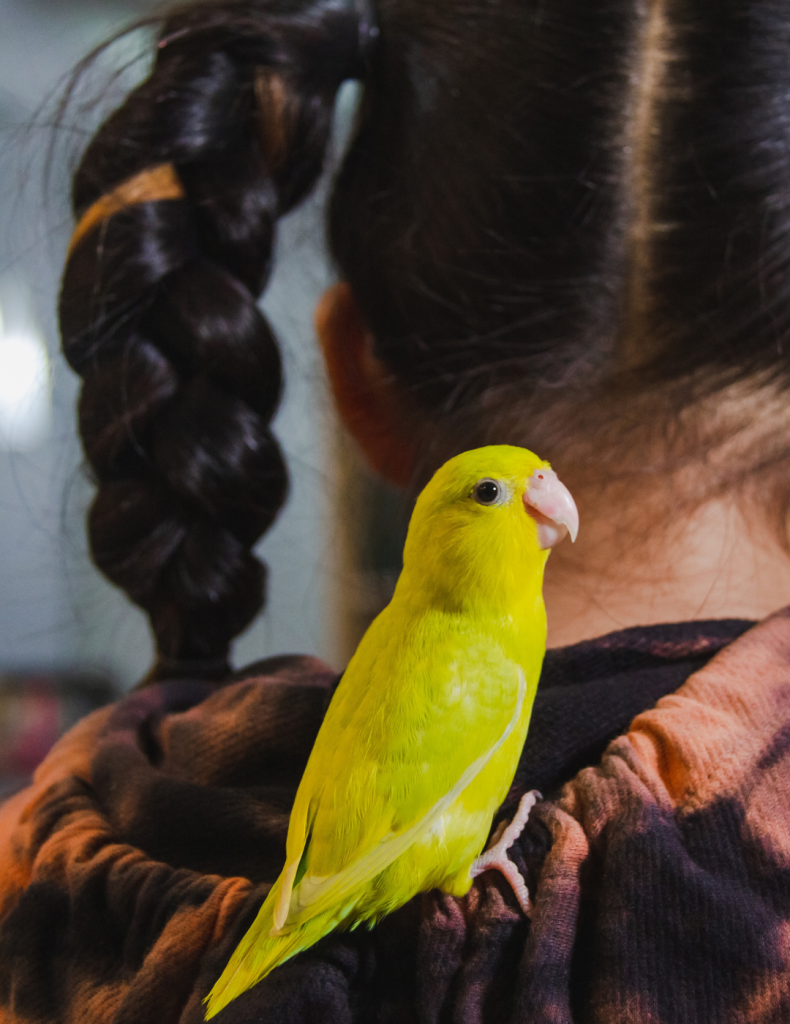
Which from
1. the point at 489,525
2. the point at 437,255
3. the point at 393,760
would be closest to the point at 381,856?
the point at 393,760

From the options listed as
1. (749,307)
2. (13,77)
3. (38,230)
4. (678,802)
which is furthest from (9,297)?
(678,802)

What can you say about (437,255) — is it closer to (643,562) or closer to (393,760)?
(643,562)

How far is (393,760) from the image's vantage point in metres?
0.31

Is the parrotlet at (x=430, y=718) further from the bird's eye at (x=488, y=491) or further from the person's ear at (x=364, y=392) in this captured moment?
the person's ear at (x=364, y=392)

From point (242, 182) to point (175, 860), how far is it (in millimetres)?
504

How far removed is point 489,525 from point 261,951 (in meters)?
0.20

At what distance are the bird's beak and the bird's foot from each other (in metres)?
0.16

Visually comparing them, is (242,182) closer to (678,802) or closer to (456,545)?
(456,545)

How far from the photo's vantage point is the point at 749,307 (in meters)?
0.49

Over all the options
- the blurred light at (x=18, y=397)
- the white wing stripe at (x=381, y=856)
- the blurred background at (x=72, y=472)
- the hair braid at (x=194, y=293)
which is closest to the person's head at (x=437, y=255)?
the hair braid at (x=194, y=293)

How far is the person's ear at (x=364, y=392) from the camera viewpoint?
1.75 feet

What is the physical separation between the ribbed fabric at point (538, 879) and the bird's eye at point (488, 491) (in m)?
0.16

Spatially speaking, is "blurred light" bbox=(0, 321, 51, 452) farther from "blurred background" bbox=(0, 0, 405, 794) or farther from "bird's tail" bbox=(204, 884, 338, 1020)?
"bird's tail" bbox=(204, 884, 338, 1020)

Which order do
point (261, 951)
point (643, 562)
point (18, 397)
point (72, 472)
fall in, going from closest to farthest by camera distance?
1. point (261, 951)
2. point (643, 562)
3. point (72, 472)
4. point (18, 397)
